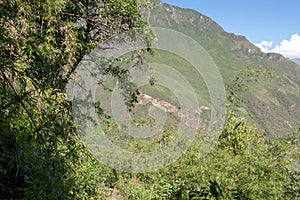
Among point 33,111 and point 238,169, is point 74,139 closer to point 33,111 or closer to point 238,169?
point 33,111

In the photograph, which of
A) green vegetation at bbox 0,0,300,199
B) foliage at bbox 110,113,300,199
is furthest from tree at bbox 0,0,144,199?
foliage at bbox 110,113,300,199

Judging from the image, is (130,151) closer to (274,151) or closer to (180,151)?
(180,151)

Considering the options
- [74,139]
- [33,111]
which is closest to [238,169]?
[74,139]

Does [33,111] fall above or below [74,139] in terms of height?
below

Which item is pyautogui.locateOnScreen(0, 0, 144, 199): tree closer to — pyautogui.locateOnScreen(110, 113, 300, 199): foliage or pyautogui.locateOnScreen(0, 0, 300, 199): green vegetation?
pyautogui.locateOnScreen(0, 0, 300, 199): green vegetation

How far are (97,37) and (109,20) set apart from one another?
585 millimetres

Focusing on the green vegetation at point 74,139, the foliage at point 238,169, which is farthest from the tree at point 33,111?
the foliage at point 238,169

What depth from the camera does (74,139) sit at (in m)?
3.52

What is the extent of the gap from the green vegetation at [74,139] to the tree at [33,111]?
11 millimetres

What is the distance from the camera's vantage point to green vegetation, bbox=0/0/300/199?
7.89ft

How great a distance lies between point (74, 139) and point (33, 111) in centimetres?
100

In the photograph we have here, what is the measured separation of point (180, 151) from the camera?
960 centimetres

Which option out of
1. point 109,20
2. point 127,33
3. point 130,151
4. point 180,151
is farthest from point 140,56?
point 130,151

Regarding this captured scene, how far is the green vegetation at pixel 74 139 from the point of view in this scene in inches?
94.7
